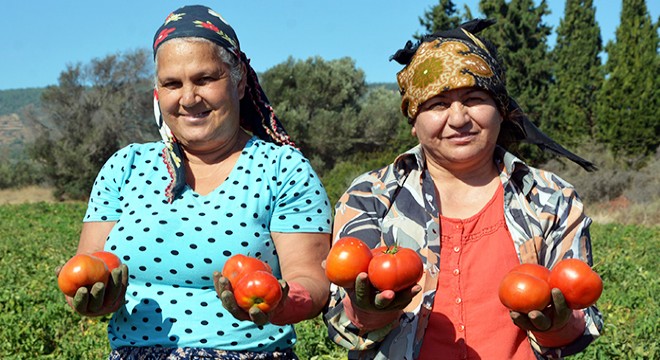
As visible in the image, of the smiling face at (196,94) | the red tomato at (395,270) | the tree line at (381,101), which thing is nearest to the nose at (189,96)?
the smiling face at (196,94)

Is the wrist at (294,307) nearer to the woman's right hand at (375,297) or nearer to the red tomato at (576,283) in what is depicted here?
the woman's right hand at (375,297)

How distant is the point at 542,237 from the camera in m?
2.22

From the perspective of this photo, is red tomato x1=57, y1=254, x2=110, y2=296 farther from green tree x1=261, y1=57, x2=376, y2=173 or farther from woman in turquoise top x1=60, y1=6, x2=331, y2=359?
green tree x1=261, y1=57, x2=376, y2=173

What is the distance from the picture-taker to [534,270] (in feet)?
6.63

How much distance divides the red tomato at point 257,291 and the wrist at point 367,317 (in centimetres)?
26

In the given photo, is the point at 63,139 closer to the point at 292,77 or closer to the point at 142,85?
the point at 142,85

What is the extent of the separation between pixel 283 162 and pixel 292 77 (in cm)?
3443

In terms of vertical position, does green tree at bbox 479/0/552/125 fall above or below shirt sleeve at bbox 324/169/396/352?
above

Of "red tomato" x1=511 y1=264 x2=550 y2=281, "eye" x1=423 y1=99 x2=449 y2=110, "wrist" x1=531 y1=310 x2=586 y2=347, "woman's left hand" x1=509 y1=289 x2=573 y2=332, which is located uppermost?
"eye" x1=423 y1=99 x2=449 y2=110

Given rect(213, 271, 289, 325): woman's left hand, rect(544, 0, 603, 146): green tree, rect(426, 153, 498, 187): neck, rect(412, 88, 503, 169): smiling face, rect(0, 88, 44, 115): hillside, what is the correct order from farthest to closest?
rect(0, 88, 44, 115): hillside → rect(544, 0, 603, 146): green tree → rect(426, 153, 498, 187): neck → rect(412, 88, 503, 169): smiling face → rect(213, 271, 289, 325): woman's left hand

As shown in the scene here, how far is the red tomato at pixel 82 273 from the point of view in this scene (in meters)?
2.05

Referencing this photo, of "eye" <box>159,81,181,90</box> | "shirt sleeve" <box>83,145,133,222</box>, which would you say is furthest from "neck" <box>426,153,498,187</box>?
"shirt sleeve" <box>83,145,133,222</box>

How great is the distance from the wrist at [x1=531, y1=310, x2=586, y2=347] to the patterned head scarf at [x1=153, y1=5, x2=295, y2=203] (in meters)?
1.10

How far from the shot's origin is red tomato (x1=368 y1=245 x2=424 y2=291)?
192cm
